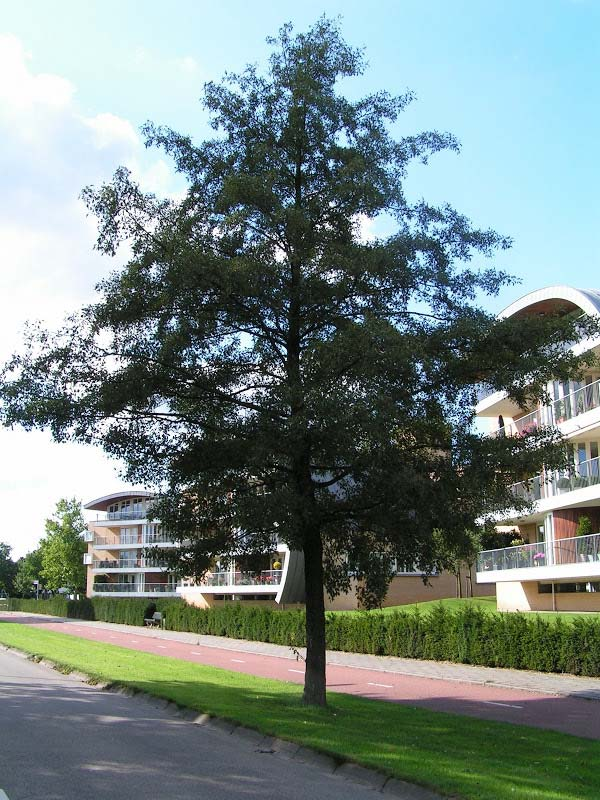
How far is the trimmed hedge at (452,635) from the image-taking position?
20156mm

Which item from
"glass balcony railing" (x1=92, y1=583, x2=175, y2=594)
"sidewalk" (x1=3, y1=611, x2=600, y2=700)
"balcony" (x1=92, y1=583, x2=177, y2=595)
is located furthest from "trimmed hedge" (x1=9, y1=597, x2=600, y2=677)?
"glass balcony railing" (x1=92, y1=583, x2=175, y2=594)

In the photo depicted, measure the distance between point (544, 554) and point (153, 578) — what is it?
181ft

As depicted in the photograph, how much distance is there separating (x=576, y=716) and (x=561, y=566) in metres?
14.5

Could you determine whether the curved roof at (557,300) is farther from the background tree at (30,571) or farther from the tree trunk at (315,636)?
the background tree at (30,571)

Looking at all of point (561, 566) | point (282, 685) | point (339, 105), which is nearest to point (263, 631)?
point (561, 566)

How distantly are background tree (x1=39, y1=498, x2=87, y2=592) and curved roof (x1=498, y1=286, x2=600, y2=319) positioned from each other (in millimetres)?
64155

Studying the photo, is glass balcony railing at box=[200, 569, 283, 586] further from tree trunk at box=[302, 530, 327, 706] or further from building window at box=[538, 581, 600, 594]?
tree trunk at box=[302, 530, 327, 706]

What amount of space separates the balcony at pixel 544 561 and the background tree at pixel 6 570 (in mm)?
129450

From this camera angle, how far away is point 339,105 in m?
12.7

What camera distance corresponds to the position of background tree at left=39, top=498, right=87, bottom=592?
280ft

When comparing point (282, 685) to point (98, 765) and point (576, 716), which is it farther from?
point (98, 765)

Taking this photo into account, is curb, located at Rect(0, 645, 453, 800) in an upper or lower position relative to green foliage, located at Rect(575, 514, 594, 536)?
lower

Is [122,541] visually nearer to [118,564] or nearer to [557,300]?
[118,564]

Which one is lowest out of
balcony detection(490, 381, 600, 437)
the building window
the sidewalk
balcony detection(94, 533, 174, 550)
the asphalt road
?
the sidewalk
